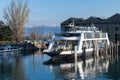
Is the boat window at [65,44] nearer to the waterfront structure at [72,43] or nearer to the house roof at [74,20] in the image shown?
the waterfront structure at [72,43]

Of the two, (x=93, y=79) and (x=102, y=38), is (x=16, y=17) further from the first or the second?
(x=93, y=79)

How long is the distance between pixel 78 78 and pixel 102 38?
101 feet

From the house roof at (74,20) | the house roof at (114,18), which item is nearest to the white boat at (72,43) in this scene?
the house roof at (114,18)

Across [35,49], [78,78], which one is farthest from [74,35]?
[35,49]

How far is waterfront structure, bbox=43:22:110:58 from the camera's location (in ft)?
157

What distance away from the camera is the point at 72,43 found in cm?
5288

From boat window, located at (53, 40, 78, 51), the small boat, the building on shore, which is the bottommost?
the small boat

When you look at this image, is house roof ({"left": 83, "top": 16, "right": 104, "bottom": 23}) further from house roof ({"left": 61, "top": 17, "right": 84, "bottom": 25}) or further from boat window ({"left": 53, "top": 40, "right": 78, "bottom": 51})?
boat window ({"left": 53, "top": 40, "right": 78, "bottom": 51})

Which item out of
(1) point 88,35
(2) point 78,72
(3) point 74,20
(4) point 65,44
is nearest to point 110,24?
(3) point 74,20

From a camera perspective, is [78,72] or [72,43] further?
[72,43]

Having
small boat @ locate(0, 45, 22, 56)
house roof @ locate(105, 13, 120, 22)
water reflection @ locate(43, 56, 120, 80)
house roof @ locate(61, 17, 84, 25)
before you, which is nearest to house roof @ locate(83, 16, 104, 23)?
house roof @ locate(61, 17, 84, 25)

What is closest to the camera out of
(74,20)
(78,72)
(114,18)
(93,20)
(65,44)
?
(78,72)

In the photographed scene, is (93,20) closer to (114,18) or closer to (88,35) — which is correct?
(114,18)

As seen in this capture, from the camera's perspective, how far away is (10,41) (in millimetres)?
75125
